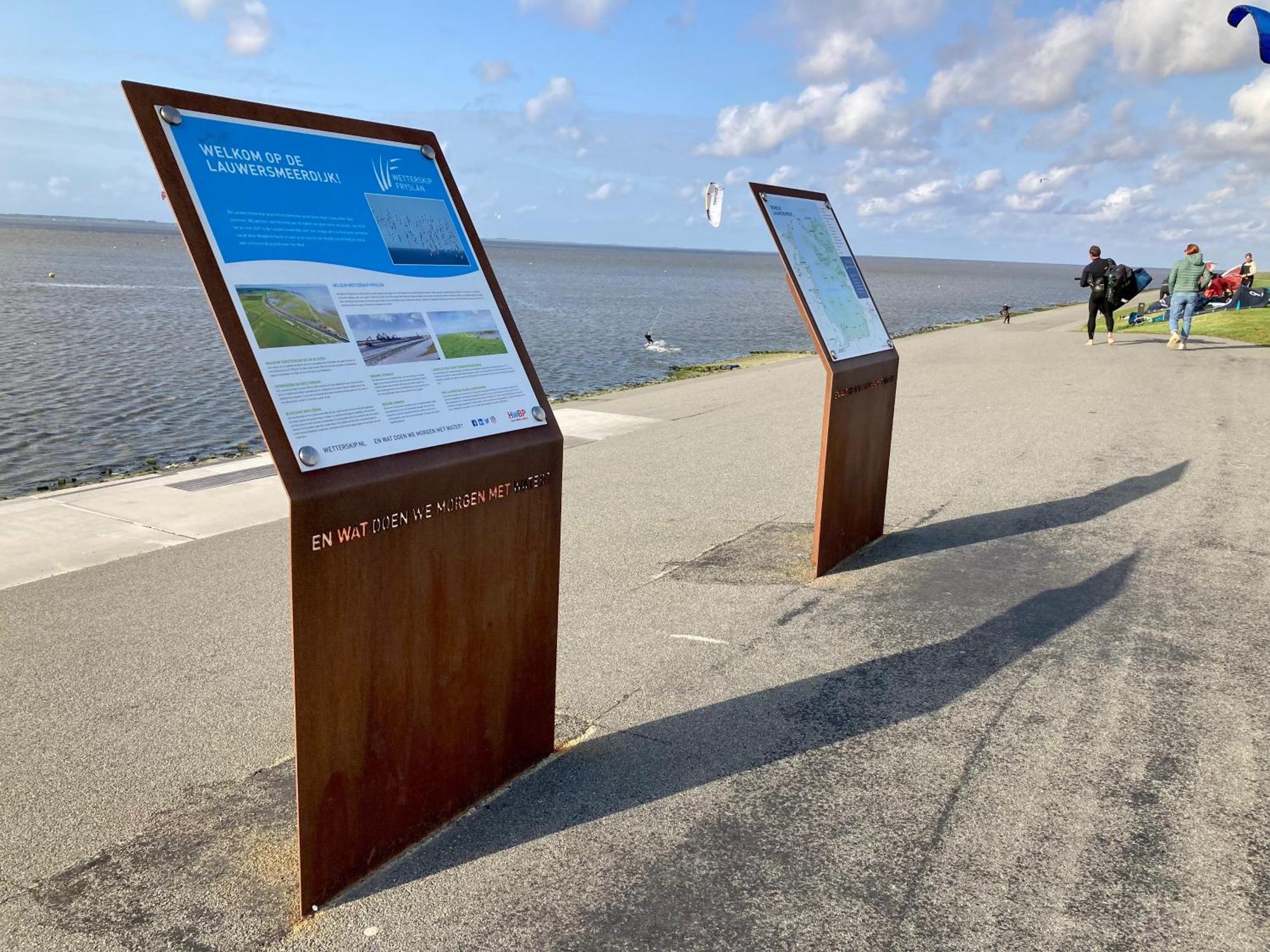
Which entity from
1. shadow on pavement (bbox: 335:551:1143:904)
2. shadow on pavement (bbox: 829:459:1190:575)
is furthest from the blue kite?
shadow on pavement (bbox: 335:551:1143:904)

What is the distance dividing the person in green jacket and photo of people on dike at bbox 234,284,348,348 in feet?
55.2

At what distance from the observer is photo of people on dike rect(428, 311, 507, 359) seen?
126 inches

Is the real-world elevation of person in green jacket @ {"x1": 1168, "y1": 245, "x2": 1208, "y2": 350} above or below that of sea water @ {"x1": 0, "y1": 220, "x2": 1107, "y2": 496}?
above

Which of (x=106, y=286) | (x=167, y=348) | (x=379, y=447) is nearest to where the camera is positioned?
(x=379, y=447)

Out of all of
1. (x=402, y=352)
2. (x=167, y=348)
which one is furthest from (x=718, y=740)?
(x=167, y=348)

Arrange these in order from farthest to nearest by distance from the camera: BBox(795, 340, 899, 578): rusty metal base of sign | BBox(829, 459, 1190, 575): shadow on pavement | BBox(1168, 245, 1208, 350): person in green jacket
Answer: BBox(1168, 245, 1208, 350): person in green jacket < BBox(829, 459, 1190, 575): shadow on pavement < BBox(795, 340, 899, 578): rusty metal base of sign

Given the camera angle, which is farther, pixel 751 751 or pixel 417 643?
pixel 751 751

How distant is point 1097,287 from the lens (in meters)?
18.4

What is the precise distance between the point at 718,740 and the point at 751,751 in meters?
0.15

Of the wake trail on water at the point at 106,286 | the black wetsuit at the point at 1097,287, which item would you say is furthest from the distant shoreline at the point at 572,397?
the wake trail on water at the point at 106,286

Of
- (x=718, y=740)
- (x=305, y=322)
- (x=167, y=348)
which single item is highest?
(x=305, y=322)

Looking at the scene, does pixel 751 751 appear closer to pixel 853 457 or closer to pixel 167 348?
pixel 853 457

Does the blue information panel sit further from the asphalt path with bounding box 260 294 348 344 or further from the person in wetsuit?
the person in wetsuit

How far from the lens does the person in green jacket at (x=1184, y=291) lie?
1631 cm
